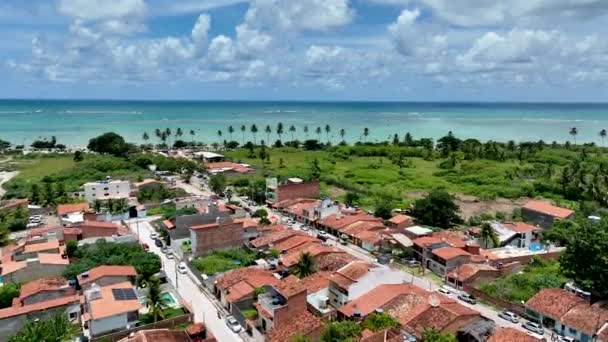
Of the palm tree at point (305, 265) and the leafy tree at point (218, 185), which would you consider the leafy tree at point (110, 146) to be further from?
the palm tree at point (305, 265)

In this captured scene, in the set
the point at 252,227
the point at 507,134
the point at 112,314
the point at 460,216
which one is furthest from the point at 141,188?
the point at 507,134

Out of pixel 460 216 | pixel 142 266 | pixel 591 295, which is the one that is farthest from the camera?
pixel 460 216

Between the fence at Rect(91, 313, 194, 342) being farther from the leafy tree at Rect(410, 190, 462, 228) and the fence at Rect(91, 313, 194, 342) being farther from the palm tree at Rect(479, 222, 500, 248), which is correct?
the leafy tree at Rect(410, 190, 462, 228)

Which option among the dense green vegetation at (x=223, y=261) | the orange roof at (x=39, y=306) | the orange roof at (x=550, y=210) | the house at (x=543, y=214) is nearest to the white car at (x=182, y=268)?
the dense green vegetation at (x=223, y=261)

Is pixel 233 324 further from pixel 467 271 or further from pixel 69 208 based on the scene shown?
pixel 69 208

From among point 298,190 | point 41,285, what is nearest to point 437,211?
point 298,190

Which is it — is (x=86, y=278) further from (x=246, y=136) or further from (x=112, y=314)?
(x=246, y=136)

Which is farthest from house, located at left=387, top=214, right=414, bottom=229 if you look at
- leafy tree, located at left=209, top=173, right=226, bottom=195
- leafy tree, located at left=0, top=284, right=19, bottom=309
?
leafy tree, located at left=0, top=284, right=19, bottom=309
